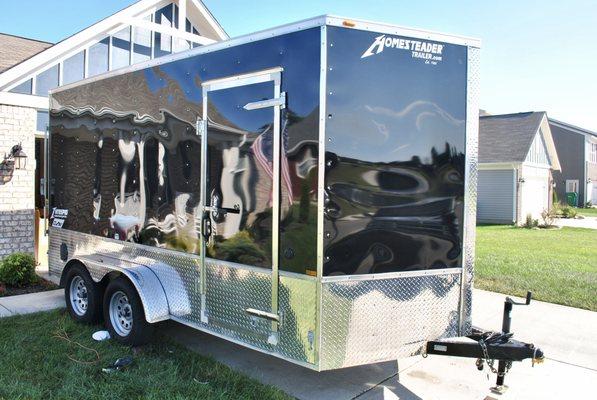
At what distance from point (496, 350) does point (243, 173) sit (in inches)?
92.1

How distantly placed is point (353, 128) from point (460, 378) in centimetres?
251

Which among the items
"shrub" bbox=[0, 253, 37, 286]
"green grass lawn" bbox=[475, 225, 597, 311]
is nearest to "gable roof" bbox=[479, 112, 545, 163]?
"green grass lawn" bbox=[475, 225, 597, 311]

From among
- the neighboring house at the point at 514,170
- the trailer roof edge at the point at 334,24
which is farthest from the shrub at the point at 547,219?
the trailer roof edge at the point at 334,24

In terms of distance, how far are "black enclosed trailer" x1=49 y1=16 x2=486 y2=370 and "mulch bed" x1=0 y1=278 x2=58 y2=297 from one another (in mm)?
3038

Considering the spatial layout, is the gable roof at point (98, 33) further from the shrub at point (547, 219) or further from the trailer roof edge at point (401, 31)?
the shrub at point (547, 219)

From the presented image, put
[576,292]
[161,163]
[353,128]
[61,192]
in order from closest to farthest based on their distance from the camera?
[353,128] < [161,163] < [61,192] < [576,292]

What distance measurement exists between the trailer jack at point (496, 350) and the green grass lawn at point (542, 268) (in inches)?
151

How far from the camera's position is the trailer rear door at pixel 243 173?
3.84 m

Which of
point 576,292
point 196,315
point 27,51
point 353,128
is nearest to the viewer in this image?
point 353,128

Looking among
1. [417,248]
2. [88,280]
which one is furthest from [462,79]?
[88,280]

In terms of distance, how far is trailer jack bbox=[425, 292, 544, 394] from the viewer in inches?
146

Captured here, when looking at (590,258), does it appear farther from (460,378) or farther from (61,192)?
(61,192)

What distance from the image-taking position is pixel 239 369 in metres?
4.60

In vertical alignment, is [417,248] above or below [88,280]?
above
